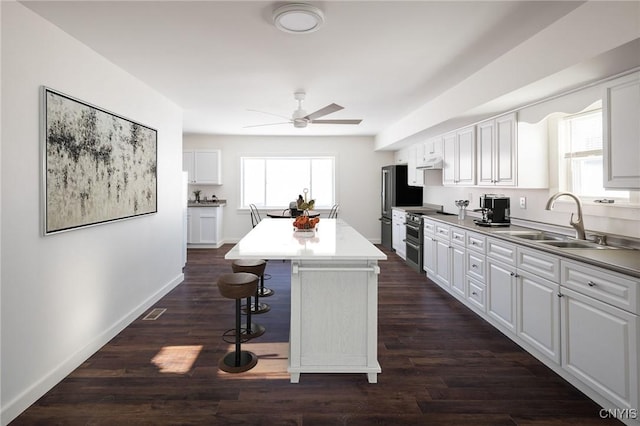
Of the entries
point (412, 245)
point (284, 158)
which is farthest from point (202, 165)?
point (412, 245)

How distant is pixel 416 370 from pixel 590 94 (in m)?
2.41

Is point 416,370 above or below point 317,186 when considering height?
below

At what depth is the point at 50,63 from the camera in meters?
2.33

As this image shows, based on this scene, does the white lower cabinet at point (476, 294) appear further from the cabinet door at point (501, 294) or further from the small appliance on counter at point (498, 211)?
the small appliance on counter at point (498, 211)

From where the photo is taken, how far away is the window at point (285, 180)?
7.88 m

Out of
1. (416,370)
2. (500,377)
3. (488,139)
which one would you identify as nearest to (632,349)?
(500,377)

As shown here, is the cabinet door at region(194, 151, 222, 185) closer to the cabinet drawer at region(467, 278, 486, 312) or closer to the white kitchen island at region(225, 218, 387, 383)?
the white kitchen island at region(225, 218, 387, 383)

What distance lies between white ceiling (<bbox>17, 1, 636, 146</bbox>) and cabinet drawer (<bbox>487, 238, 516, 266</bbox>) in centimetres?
163

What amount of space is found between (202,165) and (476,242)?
588cm

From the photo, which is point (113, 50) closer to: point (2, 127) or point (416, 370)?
point (2, 127)

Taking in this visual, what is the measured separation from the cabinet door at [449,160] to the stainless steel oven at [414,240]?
700mm

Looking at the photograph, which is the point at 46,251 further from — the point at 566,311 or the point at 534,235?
the point at 534,235

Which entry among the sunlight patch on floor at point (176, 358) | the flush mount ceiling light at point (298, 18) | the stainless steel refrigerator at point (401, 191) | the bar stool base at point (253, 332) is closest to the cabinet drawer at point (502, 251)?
the bar stool base at point (253, 332)

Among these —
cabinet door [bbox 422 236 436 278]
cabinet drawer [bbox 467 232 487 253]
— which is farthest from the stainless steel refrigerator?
cabinet drawer [bbox 467 232 487 253]
